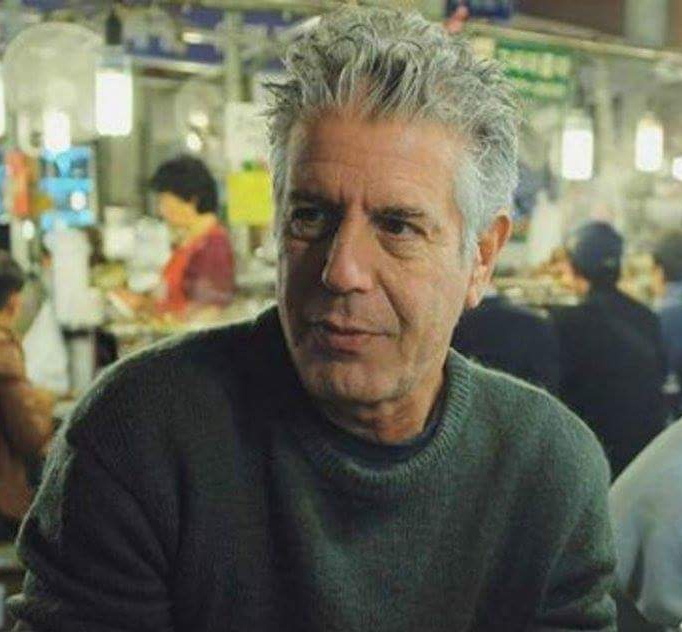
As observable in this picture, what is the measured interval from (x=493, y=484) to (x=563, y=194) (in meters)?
8.51

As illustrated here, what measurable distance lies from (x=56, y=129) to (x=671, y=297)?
4.14m

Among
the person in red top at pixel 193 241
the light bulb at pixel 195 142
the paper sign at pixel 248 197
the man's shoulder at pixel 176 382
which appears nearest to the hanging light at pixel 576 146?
the paper sign at pixel 248 197

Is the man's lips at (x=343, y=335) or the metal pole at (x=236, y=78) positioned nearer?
the man's lips at (x=343, y=335)

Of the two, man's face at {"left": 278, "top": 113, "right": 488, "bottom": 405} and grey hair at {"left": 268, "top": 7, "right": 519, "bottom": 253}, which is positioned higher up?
grey hair at {"left": 268, "top": 7, "right": 519, "bottom": 253}

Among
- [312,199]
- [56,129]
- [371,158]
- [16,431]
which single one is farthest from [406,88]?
[56,129]

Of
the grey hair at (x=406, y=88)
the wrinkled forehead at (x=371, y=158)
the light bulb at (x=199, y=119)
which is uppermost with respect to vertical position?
the light bulb at (x=199, y=119)

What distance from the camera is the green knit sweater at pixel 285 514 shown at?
1700mm

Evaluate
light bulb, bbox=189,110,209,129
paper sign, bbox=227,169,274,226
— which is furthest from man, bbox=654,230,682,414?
light bulb, bbox=189,110,209,129

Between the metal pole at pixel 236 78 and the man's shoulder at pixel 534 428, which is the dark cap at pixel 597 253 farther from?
the man's shoulder at pixel 534 428

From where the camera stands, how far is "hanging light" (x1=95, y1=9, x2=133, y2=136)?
704 centimetres

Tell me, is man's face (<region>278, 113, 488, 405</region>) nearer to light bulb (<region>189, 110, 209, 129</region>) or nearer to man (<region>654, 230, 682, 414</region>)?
man (<region>654, 230, 682, 414</region>)

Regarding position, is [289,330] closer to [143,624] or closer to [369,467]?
[369,467]

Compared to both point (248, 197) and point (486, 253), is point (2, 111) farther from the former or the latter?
point (486, 253)

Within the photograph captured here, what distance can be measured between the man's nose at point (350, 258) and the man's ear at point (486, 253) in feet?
0.86
